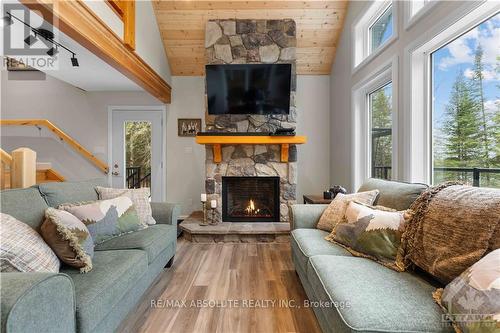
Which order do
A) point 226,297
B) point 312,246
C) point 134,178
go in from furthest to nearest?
point 134,178, point 226,297, point 312,246

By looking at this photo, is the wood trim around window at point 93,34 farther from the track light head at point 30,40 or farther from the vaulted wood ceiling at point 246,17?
the vaulted wood ceiling at point 246,17

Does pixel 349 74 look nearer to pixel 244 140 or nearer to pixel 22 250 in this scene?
pixel 244 140

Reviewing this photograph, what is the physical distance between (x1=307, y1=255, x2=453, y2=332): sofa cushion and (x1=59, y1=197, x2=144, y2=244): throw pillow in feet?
5.06

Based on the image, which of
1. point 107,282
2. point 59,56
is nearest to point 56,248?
point 107,282

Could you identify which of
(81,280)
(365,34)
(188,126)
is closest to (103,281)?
(81,280)

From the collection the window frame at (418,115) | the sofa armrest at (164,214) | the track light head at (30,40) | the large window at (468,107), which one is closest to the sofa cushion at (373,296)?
the large window at (468,107)

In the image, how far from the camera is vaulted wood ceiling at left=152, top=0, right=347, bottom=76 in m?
3.89

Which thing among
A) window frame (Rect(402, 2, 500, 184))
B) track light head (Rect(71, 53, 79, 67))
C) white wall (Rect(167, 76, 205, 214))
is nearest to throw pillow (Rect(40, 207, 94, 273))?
track light head (Rect(71, 53, 79, 67))

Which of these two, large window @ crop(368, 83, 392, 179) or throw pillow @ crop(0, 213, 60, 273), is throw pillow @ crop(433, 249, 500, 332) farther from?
large window @ crop(368, 83, 392, 179)

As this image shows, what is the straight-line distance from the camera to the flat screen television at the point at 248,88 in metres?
3.88

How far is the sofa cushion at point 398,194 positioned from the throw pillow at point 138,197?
2.06 meters

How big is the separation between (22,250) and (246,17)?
3982mm

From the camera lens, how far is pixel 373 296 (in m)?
1.22

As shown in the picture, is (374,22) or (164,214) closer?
(164,214)
